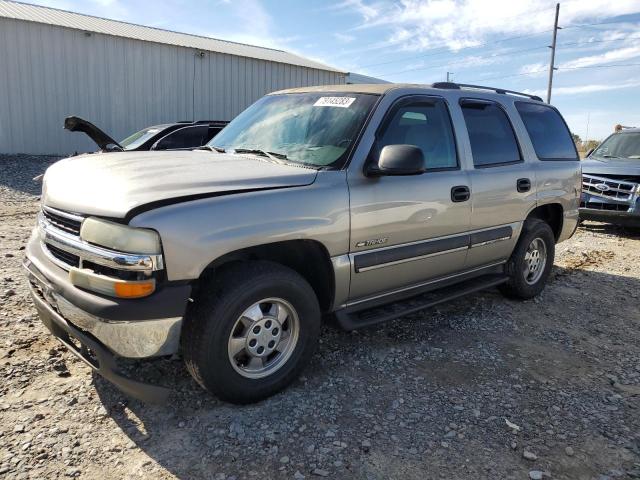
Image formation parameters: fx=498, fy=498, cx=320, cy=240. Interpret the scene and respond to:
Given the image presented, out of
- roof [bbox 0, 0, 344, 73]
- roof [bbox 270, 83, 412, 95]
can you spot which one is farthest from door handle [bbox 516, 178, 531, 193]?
roof [bbox 0, 0, 344, 73]

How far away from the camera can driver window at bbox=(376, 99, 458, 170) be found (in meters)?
3.57

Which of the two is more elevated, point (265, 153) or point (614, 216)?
point (265, 153)

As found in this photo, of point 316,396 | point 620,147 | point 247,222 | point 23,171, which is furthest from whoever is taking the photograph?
point 23,171

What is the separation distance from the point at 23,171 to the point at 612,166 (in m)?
13.3

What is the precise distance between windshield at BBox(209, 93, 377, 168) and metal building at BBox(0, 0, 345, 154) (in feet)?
42.9

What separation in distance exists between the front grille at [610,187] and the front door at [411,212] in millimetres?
5766

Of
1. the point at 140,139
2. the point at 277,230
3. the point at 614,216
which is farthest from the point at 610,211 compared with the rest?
the point at 140,139

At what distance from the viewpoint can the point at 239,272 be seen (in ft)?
9.08

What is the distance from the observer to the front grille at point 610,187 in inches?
325

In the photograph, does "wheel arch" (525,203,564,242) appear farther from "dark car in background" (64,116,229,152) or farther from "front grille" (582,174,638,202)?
"dark car in background" (64,116,229,152)

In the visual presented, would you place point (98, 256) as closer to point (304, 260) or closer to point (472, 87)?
point (304, 260)

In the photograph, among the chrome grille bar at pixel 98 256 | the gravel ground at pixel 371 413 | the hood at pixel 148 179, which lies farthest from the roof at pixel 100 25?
the chrome grille bar at pixel 98 256

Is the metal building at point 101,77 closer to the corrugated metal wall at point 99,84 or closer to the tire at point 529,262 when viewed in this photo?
the corrugated metal wall at point 99,84

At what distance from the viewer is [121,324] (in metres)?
2.40
